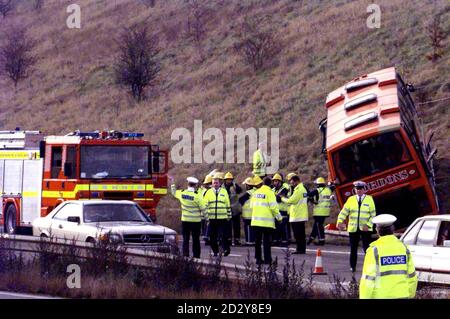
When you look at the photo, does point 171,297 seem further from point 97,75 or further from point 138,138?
point 97,75

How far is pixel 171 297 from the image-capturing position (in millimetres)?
13703

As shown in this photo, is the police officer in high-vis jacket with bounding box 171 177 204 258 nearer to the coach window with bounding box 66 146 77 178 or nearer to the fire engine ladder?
the coach window with bounding box 66 146 77 178

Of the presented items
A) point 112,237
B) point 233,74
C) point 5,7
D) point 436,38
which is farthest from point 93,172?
point 5,7

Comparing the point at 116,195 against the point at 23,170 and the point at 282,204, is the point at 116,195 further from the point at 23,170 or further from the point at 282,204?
the point at 282,204

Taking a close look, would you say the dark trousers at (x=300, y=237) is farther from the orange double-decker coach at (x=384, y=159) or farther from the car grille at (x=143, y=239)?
the car grille at (x=143, y=239)

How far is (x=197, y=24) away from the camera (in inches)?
2418

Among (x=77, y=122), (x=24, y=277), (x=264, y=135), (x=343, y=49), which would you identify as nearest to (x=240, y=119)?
(x=264, y=135)

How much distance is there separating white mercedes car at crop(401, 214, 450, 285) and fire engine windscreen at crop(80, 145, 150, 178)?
37.7 ft

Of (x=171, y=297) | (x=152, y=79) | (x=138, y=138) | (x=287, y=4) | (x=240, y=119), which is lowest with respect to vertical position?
(x=171, y=297)

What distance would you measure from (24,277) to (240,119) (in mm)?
29265

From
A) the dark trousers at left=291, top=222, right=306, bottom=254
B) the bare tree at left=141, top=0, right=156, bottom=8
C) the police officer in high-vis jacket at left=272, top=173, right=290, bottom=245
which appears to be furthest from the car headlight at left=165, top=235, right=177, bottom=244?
the bare tree at left=141, top=0, right=156, bottom=8

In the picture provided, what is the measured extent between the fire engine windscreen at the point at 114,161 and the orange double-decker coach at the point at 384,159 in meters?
4.46

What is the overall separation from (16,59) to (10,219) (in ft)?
120

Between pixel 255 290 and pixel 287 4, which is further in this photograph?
pixel 287 4
